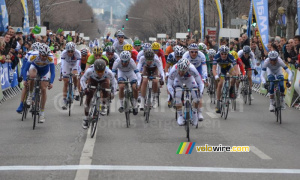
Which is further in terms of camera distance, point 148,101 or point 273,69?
point 273,69

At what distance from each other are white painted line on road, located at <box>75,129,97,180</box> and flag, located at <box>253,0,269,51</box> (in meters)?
12.2

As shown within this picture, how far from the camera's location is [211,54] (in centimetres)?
2094

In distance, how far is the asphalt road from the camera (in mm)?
8680

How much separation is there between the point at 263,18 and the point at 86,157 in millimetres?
15405

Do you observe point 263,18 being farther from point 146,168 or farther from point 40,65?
point 146,168

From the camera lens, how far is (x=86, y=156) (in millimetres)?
9945

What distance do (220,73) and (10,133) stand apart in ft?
21.0

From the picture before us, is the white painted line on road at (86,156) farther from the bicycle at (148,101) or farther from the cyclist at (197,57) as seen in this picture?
the cyclist at (197,57)

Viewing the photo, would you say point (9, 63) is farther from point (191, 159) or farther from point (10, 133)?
point (191, 159)

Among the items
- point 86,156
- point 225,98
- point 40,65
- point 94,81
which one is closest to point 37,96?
point 40,65

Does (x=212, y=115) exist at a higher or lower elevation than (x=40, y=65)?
lower

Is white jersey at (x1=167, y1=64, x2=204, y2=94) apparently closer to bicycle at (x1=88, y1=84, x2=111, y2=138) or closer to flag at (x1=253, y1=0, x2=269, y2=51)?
bicycle at (x1=88, y1=84, x2=111, y2=138)

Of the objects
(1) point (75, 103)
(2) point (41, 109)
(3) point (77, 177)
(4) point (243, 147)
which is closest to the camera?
(3) point (77, 177)

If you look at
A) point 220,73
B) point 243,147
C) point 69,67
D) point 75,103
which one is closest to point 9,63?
point 75,103
